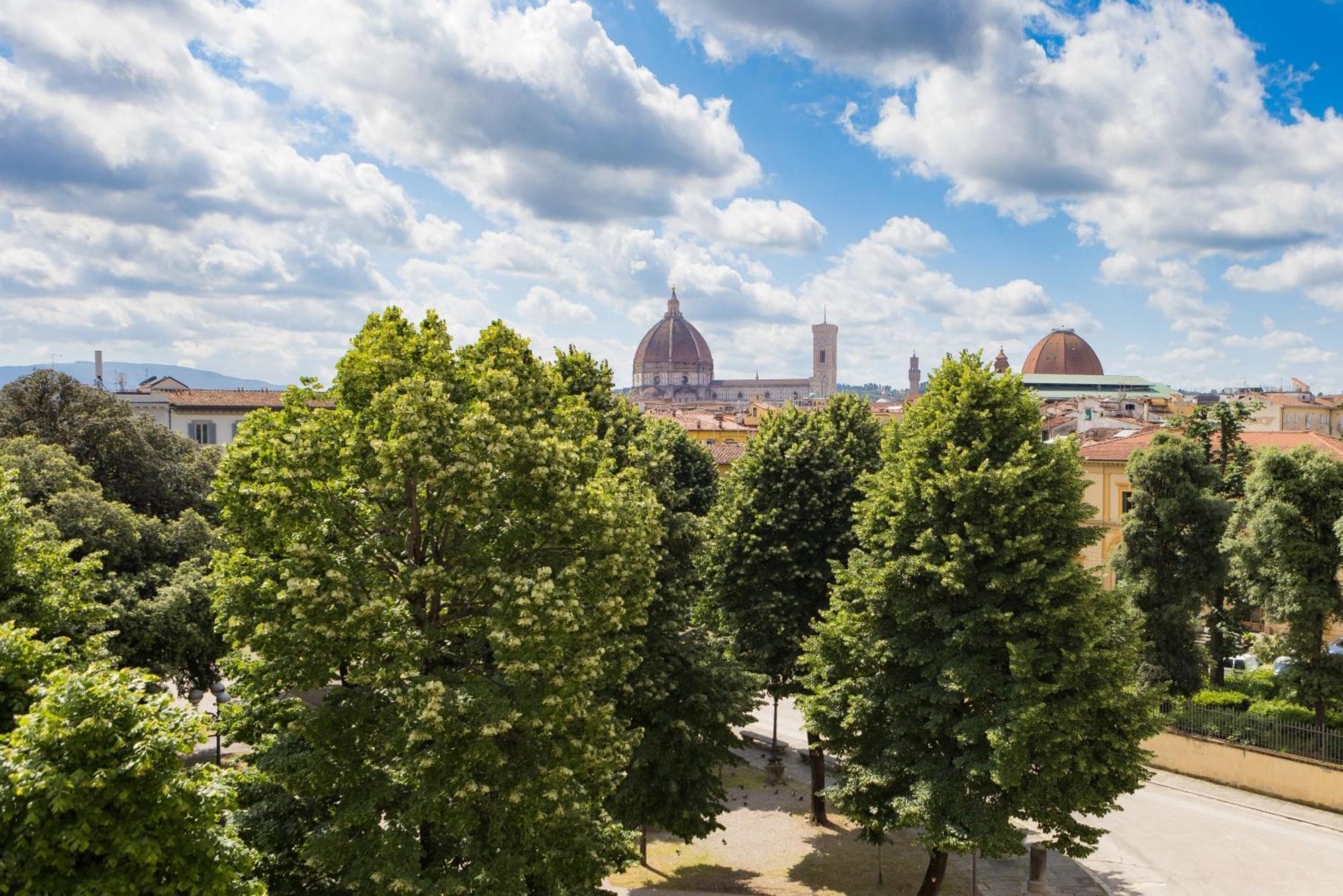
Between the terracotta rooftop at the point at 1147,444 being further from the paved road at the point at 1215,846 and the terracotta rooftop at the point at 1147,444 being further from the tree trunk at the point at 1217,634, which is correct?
the paved road at the point at 1215,846

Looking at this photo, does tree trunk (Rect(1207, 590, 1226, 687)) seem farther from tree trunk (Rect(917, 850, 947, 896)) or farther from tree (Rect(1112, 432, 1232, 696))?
tree trunk (Rect(917, 850, 947, 896))

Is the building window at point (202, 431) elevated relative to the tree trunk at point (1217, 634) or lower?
elevated

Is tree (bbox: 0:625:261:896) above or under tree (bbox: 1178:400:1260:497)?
under

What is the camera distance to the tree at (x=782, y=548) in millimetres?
24750

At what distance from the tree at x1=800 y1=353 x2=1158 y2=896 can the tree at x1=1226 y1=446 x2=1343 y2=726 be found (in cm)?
1088

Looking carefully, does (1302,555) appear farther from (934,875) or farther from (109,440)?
(109,440)

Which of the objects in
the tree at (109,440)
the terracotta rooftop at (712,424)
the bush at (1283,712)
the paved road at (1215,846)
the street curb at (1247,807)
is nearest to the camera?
the paved road at (1215,846)

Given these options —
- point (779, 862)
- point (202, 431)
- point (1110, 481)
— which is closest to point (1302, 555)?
point (779, 862)

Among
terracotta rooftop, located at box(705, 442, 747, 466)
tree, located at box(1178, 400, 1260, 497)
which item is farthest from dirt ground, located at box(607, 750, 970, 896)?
terracotta rooftop, located at box(705, 442, 747, 466)

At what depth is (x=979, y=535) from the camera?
57.5ft

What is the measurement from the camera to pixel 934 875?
61.2 feet

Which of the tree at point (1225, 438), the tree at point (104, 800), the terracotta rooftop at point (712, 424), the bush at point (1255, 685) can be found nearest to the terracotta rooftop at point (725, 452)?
the terracotta rooftop at point (712, 424)

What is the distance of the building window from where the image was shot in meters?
66.1

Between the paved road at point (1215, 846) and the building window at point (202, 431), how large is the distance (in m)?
61.1
